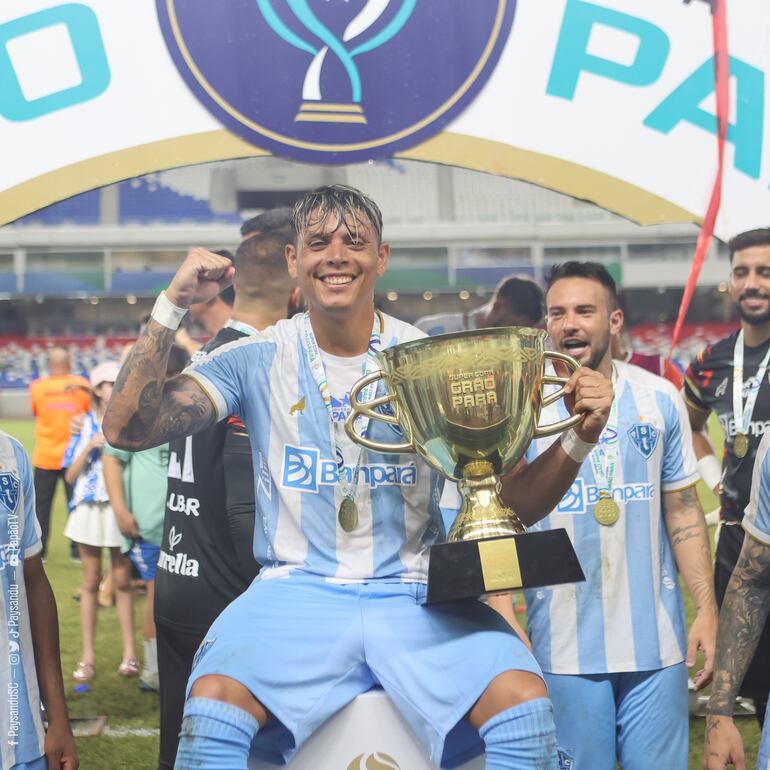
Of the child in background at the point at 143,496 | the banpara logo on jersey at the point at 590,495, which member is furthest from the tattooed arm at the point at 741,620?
the child in background at the point at 143,496

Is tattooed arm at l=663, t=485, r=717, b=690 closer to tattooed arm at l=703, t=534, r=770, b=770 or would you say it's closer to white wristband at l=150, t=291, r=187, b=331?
tattooed arm at l=703, t=534, r=770, b=770

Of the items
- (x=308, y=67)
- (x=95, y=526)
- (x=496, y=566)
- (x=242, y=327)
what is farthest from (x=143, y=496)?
(x=496, y=566)

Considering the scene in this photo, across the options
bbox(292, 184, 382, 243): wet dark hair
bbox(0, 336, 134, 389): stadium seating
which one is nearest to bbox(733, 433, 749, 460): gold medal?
bbox(292, 184, 382, 243): wet dark hair

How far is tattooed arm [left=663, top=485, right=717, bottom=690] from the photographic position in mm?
2768

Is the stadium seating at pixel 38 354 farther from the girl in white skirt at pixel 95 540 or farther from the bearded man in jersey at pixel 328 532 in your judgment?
the bearded man in jersey at pixel 328 532

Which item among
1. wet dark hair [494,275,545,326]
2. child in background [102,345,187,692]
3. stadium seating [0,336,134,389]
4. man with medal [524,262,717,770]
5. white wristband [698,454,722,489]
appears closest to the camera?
man with medal [524,262,717,770]

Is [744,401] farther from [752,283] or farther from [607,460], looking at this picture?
[607,460]

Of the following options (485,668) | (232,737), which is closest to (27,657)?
(232,737)

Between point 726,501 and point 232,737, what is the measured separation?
2.51 metres

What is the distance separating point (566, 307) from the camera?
2969 millimetres

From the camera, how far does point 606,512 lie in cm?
282

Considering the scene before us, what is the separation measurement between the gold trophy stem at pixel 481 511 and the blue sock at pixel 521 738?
1.04 feet

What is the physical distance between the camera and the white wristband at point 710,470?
426 cm

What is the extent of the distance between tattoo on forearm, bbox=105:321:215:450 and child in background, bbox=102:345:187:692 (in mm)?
3078
